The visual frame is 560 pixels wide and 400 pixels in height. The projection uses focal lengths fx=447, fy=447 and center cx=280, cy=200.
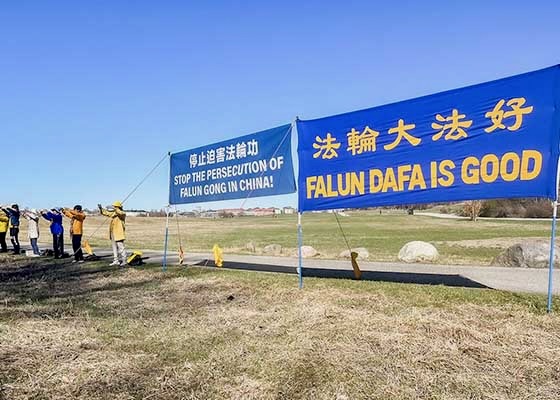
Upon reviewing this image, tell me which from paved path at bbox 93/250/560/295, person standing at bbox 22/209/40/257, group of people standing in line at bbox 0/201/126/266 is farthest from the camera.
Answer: person standing at bbox 22/209/40/257

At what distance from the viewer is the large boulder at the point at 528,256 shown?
1287 cm

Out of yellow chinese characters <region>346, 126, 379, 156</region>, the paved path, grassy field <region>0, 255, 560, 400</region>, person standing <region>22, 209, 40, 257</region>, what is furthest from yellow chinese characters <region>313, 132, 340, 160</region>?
person standing <region>22, 209, 40, 257</region>

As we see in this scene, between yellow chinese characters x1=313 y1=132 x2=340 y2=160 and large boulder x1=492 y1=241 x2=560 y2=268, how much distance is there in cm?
737

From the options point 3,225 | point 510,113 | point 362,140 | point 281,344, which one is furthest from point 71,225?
point 510,113

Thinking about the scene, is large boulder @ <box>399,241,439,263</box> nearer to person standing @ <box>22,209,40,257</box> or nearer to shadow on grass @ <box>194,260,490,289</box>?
shadow on grass @ <box>194,260,490,289</box>

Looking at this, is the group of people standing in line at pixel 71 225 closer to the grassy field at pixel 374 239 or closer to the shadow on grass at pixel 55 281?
the shadow on grass at pixel 55 281

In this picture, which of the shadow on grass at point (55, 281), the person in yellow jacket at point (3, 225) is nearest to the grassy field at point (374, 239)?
the person in yellow jacket at point (3, 225)

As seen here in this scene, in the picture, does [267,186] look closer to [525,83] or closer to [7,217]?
[525,83]

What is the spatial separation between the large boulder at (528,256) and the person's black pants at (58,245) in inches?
584

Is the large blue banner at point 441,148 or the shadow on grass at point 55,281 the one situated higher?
the large blue banner at point 441,148

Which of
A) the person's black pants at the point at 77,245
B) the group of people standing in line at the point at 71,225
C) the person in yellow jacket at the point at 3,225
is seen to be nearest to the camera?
the group of people standing in line at the point at 71,225

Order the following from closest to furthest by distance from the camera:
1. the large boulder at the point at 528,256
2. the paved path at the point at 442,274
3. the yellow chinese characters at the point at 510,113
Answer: the yellow chinese characters at the point at 510,113, the paved path at the point at 442,274, the large boulder at the point at 528,256

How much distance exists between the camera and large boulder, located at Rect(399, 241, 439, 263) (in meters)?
15.9

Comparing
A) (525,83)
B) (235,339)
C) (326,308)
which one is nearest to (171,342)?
(235,339)
